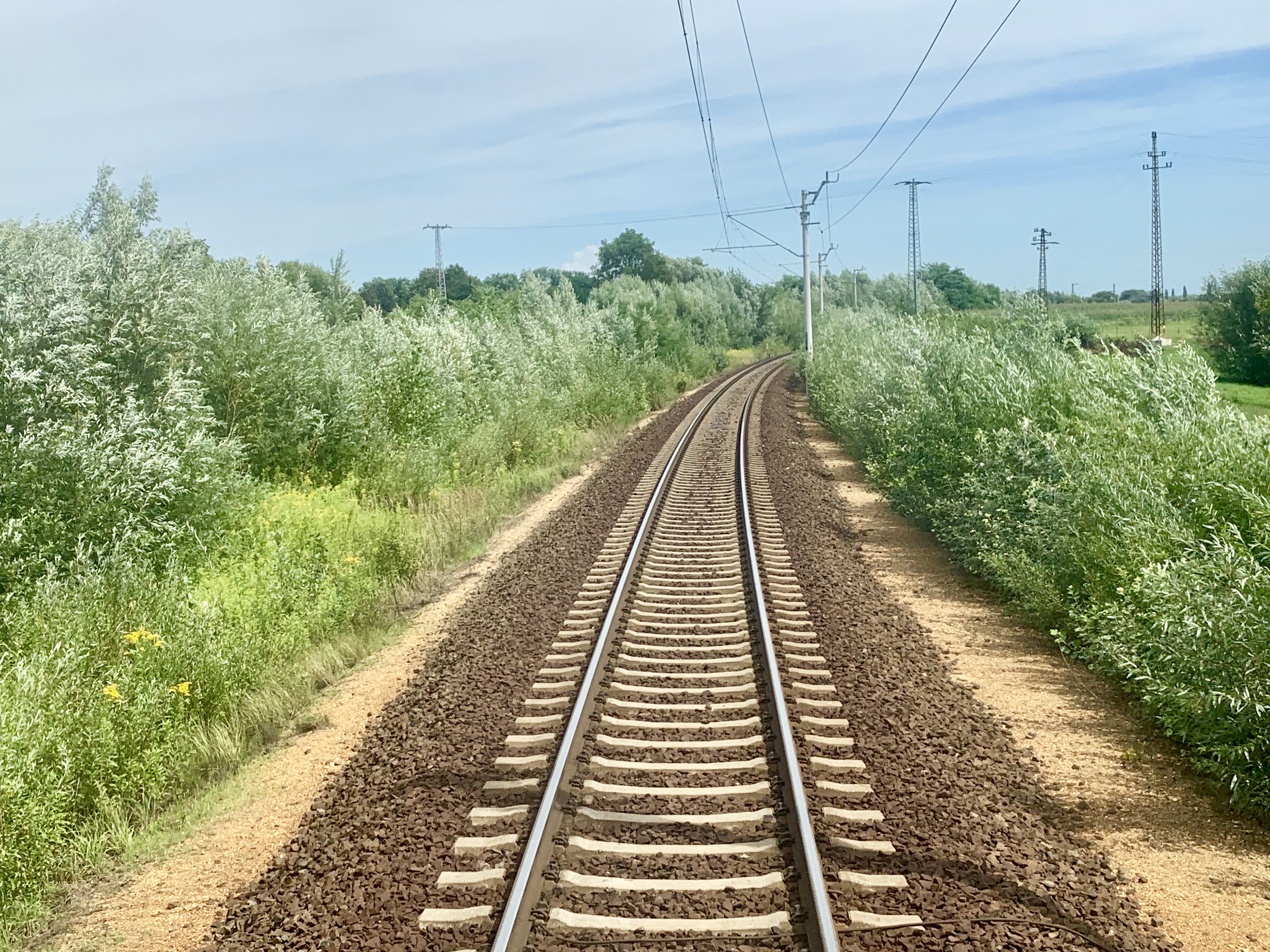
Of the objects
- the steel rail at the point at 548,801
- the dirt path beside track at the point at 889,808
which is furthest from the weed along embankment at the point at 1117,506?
the steel rail at the point at 548,801

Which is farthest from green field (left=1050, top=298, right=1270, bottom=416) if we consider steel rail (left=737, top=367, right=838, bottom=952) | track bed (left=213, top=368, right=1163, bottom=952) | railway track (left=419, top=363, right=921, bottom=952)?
railway track (left=419, top=363, right=921, bottom=952)

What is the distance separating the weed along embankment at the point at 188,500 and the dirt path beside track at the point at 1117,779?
564 centimetres

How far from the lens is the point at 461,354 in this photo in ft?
72.3

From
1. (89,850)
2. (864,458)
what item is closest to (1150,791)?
(89,850)

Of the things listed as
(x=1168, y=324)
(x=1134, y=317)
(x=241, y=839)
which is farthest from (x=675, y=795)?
(x=1134, y=317)

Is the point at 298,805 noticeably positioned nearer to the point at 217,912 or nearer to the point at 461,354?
the point at 217,912

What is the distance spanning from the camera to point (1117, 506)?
8.91 metres

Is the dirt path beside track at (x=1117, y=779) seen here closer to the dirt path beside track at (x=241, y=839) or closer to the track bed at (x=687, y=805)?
the track bed at (x=687, y=805)

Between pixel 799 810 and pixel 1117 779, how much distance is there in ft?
7.64

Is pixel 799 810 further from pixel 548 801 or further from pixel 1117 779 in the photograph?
pixel 1117 779

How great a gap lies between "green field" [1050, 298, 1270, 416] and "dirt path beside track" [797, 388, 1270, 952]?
423cm

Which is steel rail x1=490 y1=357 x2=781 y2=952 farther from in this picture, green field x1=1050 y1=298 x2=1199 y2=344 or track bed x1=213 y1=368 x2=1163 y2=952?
green field x1=1050 y1=298 x2=1199 y2=344

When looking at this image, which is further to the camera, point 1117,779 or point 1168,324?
point 1168,324

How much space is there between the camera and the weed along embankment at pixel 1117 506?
609 centimetres
